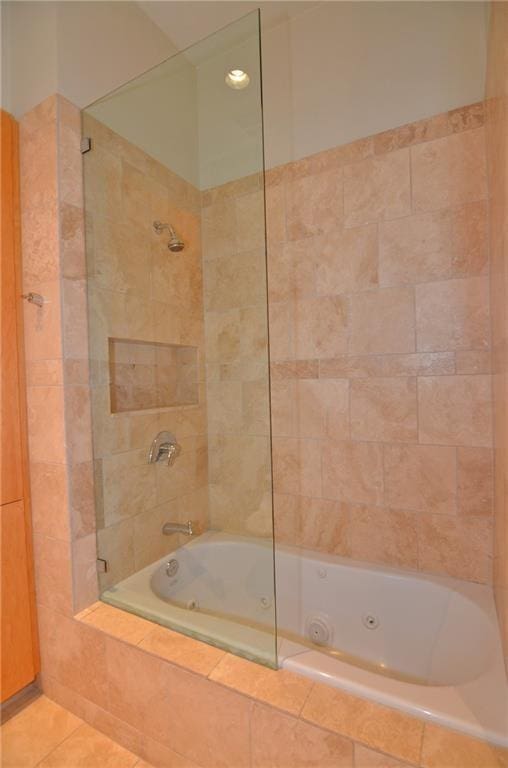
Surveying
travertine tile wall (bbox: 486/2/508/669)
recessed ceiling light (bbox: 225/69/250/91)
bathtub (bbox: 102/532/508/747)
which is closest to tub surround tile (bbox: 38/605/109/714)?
bathtub (bbox: 102/532/508/747)

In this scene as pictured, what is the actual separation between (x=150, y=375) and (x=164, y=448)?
356 mm

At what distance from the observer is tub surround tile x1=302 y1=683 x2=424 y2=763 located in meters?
0.73

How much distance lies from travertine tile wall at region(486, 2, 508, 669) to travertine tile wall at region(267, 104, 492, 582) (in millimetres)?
96

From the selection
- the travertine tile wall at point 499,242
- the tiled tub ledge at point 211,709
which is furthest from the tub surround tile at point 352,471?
the tiled tub ledge at point 211,709

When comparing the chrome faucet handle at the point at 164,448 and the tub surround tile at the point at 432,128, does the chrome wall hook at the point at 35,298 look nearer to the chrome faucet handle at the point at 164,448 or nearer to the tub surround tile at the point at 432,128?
the chrome faucet handle at the point at 164,448

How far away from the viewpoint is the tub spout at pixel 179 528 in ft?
5.21

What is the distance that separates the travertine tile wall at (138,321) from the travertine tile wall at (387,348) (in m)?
0.42

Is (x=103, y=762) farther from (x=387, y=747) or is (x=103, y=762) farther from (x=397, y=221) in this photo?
(x=397, y=221)

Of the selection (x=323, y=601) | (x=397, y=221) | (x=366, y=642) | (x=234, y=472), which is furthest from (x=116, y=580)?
(x=397, y=221)

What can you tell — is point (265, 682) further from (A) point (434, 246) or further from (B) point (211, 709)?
(A) point (434, 246)

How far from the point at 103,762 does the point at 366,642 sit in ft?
3.25

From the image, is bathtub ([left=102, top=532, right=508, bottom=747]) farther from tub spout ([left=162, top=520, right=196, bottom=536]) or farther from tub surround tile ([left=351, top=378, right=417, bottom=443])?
tub surround tile ([left=351, top=378, right=417, bottom=443])

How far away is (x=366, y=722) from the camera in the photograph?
2.57ft

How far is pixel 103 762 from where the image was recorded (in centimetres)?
105
